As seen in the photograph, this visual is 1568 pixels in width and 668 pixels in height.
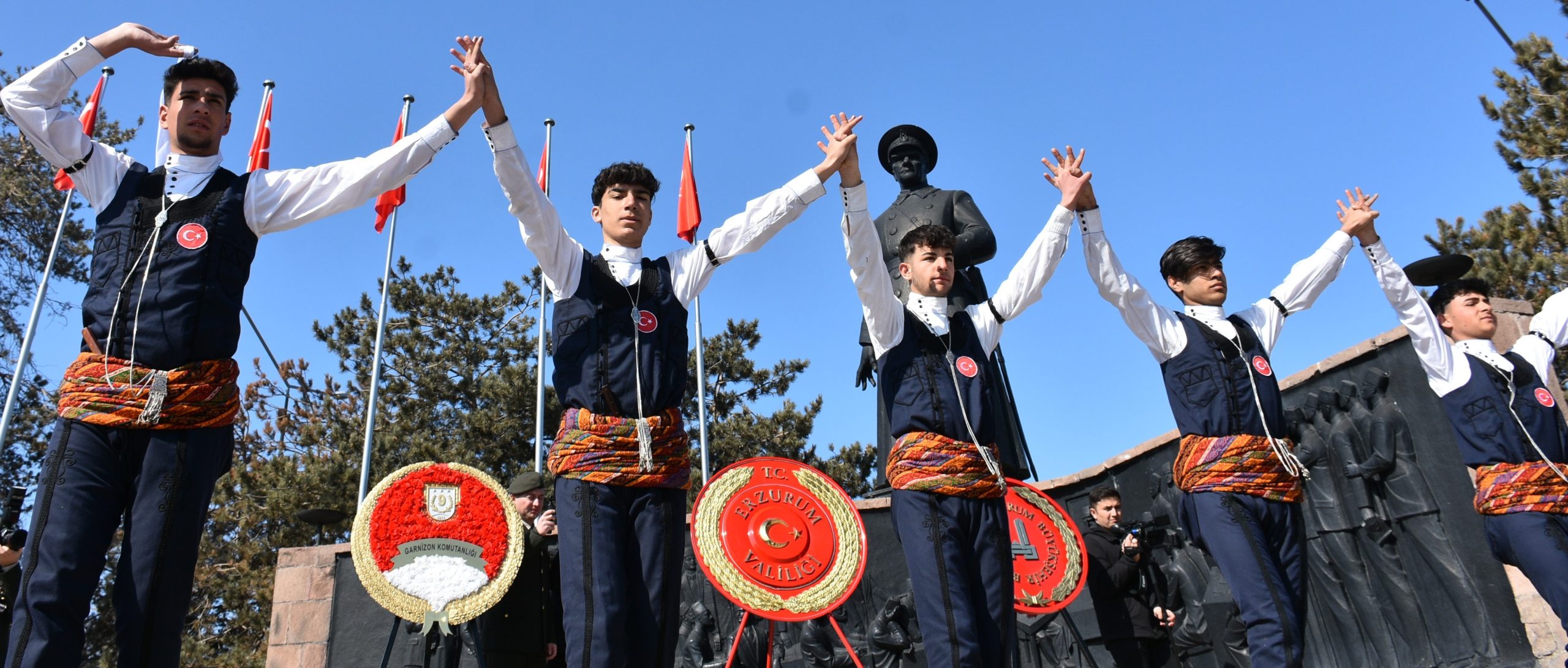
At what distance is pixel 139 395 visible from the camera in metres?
2.96

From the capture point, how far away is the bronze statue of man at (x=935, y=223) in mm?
8211

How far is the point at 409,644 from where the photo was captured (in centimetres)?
675

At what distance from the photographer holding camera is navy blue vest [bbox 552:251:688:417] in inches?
149

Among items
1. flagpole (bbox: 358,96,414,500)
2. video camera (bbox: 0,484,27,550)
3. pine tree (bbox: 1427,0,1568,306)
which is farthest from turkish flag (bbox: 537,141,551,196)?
pine tree (bbox: 1427,0,1568,306)

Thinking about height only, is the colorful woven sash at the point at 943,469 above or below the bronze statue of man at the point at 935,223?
below

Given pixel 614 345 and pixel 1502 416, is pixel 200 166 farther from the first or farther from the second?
pixel 1502 416

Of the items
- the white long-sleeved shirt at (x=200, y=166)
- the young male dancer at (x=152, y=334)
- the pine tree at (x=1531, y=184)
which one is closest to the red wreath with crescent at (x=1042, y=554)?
the white long-sleeved shirt at (x=200, y=166)

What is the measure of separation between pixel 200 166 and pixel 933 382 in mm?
2665

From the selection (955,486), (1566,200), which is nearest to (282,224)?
(955,486)

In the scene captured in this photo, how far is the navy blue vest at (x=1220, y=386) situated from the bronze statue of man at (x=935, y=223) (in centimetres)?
341

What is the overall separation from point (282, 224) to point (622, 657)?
5.75ft

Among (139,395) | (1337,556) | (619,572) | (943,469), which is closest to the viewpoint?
(139,395)

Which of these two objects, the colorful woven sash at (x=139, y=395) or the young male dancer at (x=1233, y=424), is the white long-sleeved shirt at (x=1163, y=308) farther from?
the colorful woven sash at (x=139, y=395)

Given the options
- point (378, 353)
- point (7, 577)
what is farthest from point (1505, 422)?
point (378, 353)
